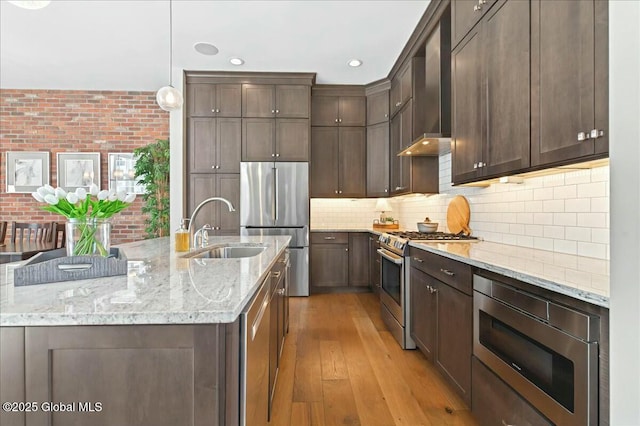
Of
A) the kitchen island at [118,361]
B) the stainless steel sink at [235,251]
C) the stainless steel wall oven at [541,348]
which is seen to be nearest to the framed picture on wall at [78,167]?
the stainless steel sink at [235,251]

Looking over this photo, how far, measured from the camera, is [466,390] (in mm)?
1707

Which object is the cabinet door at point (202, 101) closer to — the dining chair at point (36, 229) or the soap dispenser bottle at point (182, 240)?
the dining chair at point (36, 229)

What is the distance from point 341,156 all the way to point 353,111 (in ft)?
2.19

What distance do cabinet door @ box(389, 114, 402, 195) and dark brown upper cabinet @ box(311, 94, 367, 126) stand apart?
532 millimetres

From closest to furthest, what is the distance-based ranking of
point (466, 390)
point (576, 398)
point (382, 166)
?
point (576, 398), point (466, 390), point (382, 166)

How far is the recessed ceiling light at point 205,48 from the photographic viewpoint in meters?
3.59

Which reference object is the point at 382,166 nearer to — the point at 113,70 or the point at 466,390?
the point at 466,390

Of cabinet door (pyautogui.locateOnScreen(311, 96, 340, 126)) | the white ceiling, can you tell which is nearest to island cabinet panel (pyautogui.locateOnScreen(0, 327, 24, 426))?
the white ceiling

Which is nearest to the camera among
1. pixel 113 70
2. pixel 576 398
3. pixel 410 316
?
pixel 576 398

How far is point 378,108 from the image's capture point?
181 inches

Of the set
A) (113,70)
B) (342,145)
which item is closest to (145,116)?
(113,70)

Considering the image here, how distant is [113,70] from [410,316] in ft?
15.3

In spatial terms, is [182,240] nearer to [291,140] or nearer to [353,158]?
[291,140]

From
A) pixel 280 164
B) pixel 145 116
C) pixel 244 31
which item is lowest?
pixel 280 164
